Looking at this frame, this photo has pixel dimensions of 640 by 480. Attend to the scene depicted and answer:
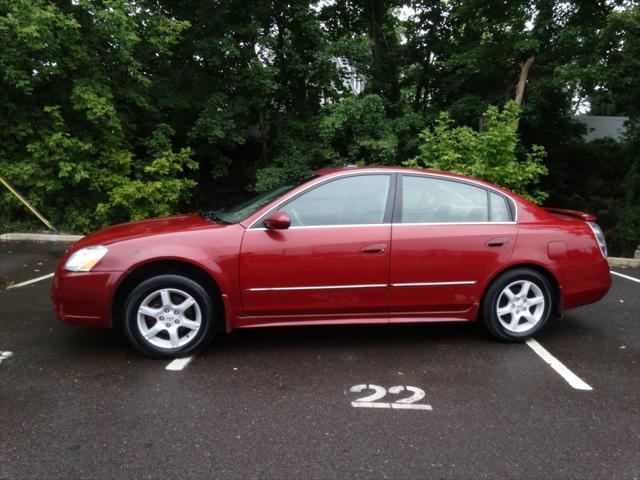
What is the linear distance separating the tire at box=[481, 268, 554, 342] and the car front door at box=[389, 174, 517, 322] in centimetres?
16

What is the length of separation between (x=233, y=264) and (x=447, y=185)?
1.94 metres

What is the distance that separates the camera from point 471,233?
3877 mm

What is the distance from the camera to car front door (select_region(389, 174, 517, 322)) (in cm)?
378

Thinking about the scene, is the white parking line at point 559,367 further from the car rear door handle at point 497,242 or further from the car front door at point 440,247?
the car rear door handle at point 497,242

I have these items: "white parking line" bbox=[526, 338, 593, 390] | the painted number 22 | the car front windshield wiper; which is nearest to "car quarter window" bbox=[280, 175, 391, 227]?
the car front windshield wiper

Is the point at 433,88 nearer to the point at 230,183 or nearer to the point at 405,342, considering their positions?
the point at 230,183

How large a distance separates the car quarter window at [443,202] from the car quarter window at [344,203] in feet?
0.65

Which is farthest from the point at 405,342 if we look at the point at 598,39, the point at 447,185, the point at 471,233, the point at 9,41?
the point at 598,39

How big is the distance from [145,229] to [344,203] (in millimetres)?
1644

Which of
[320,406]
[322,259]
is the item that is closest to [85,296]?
[322,259]

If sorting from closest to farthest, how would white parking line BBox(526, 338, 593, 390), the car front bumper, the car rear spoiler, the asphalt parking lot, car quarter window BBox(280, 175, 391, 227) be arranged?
the asphalt parking lot
white parking line BBox(526, 338, 593, 390)
the car front bumper
car quarter window BBox(280, 175, 391, 227)
the car rear spoiler

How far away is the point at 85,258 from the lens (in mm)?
3533

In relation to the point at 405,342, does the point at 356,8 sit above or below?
above

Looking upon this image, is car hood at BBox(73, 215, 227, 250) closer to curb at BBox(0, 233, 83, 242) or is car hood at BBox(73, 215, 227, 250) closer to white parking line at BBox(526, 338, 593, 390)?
white parking line at BBox(526, 338, 593, 390)
